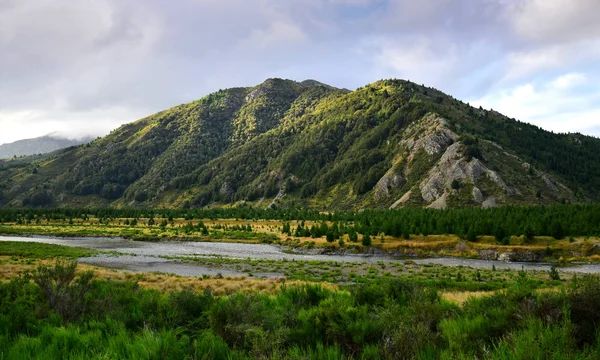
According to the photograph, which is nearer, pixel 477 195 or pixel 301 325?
pixel 301 325

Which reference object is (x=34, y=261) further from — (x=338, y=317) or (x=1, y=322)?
(x=338, y=317)

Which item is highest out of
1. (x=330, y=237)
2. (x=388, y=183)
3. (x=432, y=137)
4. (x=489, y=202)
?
(x=432, y=137)

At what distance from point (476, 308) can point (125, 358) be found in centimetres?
845

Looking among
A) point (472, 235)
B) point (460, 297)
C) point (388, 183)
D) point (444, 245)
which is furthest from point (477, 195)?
point (460, 297)

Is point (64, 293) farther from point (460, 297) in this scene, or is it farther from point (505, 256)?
point (505, 256)

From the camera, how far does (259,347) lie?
689 centimetres

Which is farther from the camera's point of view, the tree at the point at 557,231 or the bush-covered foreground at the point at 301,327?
the tree at the point at 557,231

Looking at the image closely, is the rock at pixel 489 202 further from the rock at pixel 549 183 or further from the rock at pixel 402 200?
the rock at pixel 549 183

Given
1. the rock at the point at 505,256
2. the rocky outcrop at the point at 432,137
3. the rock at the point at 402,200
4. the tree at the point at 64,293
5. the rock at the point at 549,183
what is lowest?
the rock at the point at 505,256

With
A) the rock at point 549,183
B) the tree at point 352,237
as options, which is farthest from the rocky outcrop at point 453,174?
the tree at point 352,237

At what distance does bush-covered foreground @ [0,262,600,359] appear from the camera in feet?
21.8

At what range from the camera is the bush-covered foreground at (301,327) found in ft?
21.8

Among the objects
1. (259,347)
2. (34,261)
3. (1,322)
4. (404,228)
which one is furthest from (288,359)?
(404,228)

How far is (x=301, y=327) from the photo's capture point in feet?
32.9
